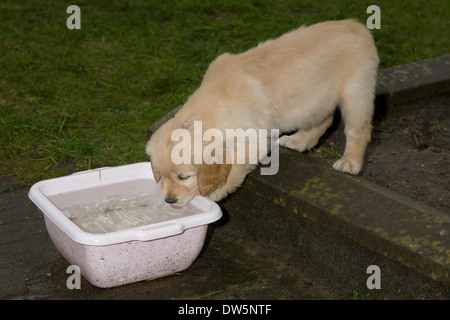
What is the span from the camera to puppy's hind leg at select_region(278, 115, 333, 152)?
4113 mm

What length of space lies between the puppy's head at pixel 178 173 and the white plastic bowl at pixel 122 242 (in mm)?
103

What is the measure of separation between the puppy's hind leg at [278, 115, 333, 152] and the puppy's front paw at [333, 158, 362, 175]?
1.13 feet

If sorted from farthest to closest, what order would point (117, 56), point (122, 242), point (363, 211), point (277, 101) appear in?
point (117, 56) → point (277, 101) → point (363, 211) → point (122, 242)

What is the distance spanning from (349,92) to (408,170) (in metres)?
0.55

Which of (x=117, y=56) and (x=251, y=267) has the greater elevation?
(x=117, y=56)

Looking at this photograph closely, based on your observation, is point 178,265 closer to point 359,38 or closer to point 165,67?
point 359,38

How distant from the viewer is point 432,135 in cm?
433

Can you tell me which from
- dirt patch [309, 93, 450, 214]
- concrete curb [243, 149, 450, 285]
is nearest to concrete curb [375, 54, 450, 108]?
dirt patch [309, 93, 450, 214]

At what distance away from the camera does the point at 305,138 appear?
412 centimetres

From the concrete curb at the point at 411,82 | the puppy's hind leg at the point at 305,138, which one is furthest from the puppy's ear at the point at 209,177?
the concrete curb at the point at 411,82

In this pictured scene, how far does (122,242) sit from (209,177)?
0.56 m

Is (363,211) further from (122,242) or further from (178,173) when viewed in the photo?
(122,242)

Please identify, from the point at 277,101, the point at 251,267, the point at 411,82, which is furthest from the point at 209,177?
the point at 411,82
